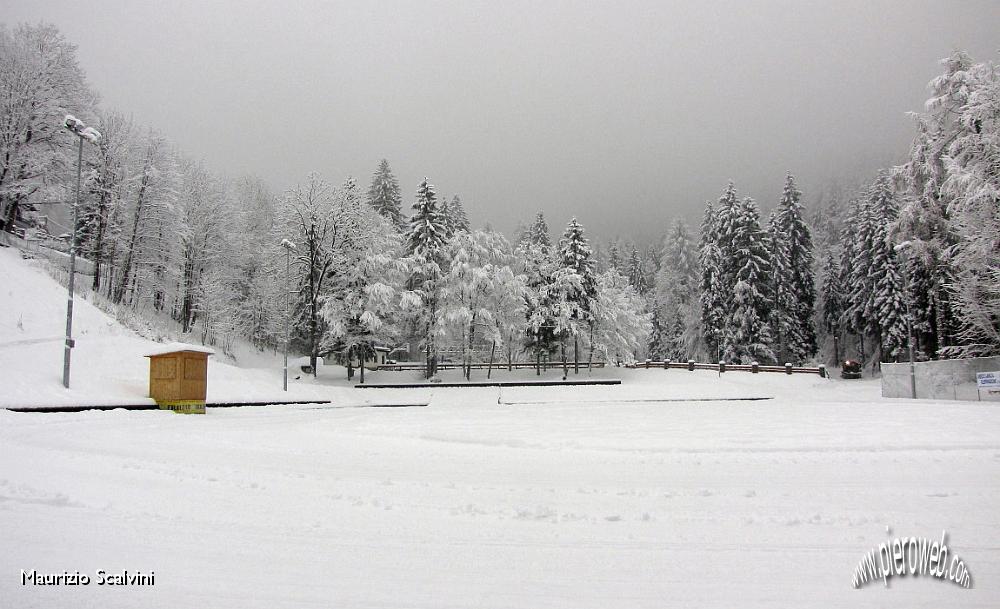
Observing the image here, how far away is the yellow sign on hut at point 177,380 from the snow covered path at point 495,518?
30.3 ft

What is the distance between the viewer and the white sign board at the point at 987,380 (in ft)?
67.8

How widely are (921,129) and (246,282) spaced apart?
55801 mm

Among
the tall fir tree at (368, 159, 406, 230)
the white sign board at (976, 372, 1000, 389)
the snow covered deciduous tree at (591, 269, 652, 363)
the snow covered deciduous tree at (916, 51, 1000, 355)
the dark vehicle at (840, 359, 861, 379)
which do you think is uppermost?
the tall fir tree at (368, 159, 406, 230)

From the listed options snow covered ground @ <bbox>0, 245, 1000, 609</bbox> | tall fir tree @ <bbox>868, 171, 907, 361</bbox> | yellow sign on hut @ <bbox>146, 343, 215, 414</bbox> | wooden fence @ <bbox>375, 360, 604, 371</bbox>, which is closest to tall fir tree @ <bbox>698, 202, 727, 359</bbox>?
wooden fence @ <bbox>375, 360, 604, 371</bbox>

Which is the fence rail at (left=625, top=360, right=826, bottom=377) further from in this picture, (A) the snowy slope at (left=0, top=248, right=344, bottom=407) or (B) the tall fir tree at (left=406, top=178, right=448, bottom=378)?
(A) the snowy slope at (left=0, top=248, right=344, bottom=407)

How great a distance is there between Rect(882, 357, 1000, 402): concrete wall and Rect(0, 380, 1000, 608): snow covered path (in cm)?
1388

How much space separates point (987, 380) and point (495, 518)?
80.5 feet

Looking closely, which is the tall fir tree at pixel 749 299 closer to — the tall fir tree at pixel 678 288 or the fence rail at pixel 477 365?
the tall fir tree at pixel 678 288

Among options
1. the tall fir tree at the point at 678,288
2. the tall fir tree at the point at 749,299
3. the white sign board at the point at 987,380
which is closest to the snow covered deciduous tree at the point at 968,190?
the white sign board at the point at 987,380

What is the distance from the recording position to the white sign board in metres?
20.7

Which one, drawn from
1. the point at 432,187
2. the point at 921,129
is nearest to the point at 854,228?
the point at 921,129

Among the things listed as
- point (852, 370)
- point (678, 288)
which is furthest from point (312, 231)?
point (852, 370)

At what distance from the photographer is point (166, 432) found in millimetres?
12695

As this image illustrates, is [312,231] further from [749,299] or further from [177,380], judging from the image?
[749,299]
